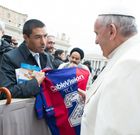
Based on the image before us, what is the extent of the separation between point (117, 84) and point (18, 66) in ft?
5.29

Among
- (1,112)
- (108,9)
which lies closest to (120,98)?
(108,9)

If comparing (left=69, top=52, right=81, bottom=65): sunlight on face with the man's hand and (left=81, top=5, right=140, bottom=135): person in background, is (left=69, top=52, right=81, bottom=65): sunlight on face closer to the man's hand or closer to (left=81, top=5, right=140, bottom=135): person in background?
the man's hand

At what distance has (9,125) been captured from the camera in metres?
2.43

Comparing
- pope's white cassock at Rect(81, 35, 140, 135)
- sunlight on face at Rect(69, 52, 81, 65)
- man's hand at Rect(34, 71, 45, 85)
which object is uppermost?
pope's white cassock at Rect(81, 35, 140, 135)

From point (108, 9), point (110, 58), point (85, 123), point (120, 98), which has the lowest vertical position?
point (85, 123)

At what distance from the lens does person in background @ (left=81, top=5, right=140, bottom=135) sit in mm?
1541

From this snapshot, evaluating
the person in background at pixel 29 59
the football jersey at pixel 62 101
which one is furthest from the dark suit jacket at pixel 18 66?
the football jersey at pixel 62 101

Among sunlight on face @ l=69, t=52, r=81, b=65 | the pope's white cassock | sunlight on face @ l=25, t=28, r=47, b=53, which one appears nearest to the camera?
the pope's white cassock

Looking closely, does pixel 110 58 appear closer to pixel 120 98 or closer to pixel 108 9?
pixel 108 9

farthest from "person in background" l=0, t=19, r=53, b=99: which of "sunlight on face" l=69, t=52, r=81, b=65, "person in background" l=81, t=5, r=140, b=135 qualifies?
"sunlight on face" l=69, t=52, r=81, b=65

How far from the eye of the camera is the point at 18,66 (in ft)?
9.86

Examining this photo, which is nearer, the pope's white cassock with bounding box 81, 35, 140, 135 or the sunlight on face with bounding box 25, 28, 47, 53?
the pope's white cassock with bounding box 81, 35, 140, 135

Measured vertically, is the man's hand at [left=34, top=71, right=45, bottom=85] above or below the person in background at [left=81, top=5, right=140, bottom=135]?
below

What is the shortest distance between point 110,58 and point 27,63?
1.35m
